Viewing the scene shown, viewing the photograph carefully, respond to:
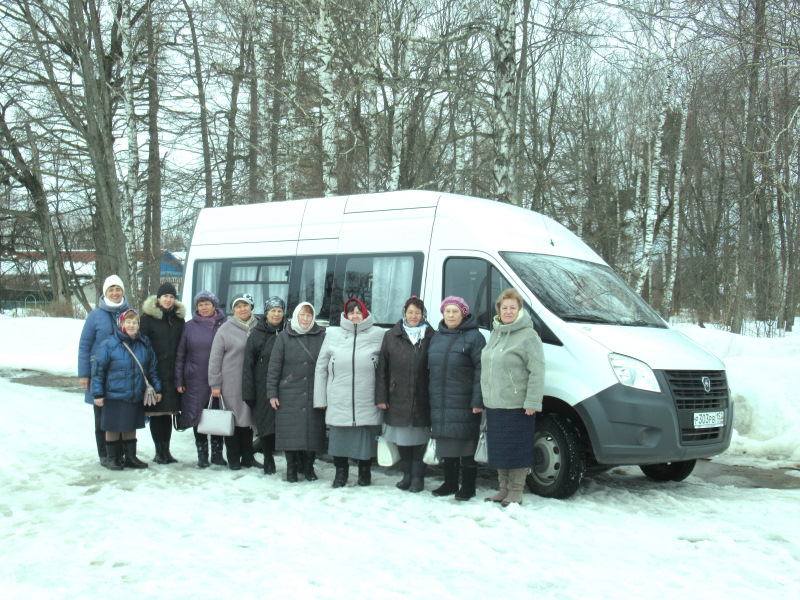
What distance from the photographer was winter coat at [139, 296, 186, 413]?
7.30 m

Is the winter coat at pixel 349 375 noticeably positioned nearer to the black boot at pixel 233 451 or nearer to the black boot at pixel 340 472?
the black boot at pixel 340 472

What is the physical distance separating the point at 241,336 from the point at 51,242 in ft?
80.4

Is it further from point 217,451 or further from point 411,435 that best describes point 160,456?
point 411,435

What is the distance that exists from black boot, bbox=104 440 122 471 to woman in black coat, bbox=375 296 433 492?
2.49m

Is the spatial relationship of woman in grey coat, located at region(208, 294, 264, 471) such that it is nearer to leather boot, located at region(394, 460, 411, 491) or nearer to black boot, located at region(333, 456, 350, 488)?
black boot, located at region(333, 456, 350, 488)

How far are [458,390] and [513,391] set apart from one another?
0.52 metres

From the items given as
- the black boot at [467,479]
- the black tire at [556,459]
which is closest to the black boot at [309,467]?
the black boot at [467,479]

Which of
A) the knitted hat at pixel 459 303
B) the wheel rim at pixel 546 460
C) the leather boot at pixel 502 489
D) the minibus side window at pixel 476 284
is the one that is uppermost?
the minibus side window at pixel 476 284

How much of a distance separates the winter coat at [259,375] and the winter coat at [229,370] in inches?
4.4

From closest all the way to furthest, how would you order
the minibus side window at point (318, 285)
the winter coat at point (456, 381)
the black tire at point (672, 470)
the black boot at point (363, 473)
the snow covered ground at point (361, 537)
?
the snow covered ground at point (361, 537) → the winter coat at point (456, 381) → the black boot at point (363, 473) → the black tire at point (672, 470) → the minibus side window at point (318, 285)

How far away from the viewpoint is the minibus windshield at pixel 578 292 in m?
6.49

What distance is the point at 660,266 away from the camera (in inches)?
1377

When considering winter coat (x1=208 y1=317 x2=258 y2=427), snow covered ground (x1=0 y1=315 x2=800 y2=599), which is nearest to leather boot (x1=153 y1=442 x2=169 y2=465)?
snow covered ground (x1=0 y1=315 x2=800 y2=599)

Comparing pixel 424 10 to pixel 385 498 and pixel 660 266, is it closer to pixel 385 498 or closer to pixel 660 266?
pixel 385 498
